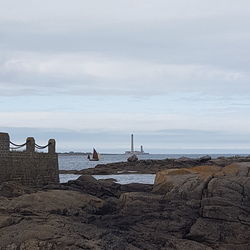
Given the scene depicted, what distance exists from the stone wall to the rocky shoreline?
2049 millimetres

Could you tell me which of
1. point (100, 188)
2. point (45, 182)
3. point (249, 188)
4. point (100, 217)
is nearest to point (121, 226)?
point (100, 217)

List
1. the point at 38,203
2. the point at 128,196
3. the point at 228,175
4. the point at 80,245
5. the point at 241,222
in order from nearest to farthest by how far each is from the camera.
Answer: the point at 80,245 → the point at 241,222 → the point at 38,203 → the point at 128,196 → the point at 228,175

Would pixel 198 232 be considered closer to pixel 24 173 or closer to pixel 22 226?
pixel 22 226

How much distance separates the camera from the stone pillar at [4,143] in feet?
80.3

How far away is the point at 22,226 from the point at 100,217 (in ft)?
11.4

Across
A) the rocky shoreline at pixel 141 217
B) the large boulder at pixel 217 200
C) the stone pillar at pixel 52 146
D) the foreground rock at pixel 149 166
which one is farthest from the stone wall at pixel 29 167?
the foreground rock at pixel 149 166

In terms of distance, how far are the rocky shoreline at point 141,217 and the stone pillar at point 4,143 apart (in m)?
2.22

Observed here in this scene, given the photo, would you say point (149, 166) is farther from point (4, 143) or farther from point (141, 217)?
point (141, 217)

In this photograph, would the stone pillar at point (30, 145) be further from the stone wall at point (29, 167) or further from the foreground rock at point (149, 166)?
the foreground rock at point (149, 166)

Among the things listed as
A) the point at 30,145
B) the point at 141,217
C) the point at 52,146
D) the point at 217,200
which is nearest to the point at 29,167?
the point at 30,145

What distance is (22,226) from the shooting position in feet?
53.4

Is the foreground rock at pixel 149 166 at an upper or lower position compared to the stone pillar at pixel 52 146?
lower

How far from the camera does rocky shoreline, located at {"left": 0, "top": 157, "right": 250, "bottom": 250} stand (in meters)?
15.6

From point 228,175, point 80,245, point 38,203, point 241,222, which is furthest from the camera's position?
point 228,175
